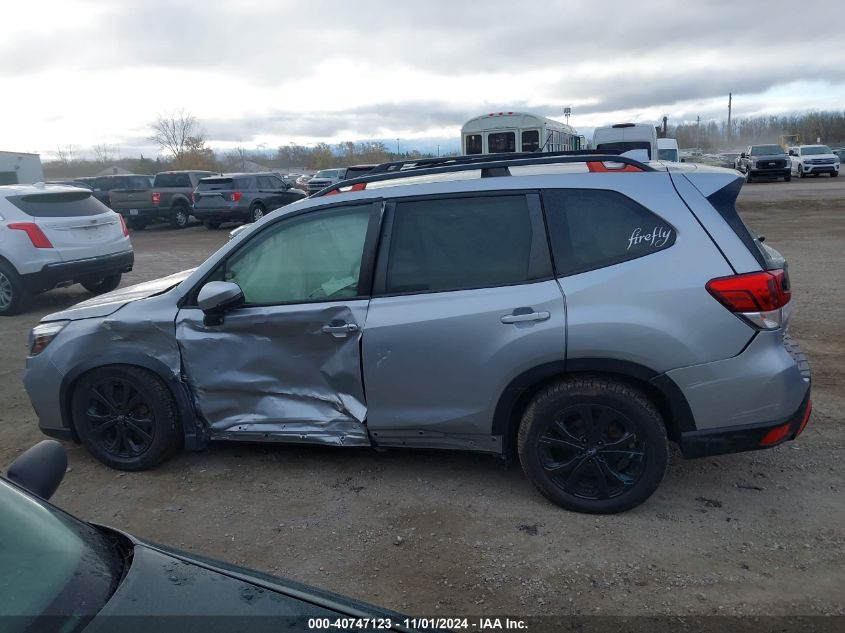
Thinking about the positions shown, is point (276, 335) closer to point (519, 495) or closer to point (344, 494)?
point (344, 494)

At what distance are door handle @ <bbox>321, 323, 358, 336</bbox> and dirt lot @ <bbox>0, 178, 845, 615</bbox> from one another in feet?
3.15

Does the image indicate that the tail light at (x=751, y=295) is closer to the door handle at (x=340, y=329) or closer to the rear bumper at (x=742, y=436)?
the rear bumper at (x=742, y=436)

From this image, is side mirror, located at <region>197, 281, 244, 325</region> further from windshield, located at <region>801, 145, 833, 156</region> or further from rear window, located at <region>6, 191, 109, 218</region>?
windshield, located at <region>801, 145, 833, 156</region>

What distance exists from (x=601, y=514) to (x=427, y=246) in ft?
5.71

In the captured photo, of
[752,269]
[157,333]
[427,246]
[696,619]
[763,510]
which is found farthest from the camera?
[157,333]

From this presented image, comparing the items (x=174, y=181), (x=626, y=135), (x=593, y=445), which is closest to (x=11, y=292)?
(x=593, y=445)

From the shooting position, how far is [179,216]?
930 inches

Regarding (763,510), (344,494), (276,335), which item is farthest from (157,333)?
(763,510)

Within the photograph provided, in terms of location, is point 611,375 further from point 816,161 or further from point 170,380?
point 816,161

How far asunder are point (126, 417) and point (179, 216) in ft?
Answer: 67.7

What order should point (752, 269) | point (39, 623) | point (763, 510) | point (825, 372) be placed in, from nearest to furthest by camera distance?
point (39, 623) < point (752, 269) < point (763, 510) < point (825, 372)

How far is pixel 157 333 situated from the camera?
169 inches

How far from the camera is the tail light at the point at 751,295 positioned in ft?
11.2

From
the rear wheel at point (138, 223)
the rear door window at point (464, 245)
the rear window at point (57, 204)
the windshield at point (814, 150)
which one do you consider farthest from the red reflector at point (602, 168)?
the windshield at point (814, 150)
